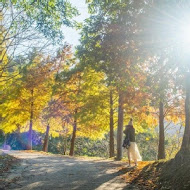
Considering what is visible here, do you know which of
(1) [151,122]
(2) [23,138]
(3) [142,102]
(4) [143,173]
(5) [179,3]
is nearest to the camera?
(5) [179,3]

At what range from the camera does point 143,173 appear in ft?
29.2

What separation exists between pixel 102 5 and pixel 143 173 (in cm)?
642

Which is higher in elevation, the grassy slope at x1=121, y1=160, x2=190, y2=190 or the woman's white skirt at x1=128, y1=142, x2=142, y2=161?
the woman's white skirt at x1=128, y1=142, x2=142, y2=161

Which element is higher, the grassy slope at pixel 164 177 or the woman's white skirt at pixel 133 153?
the woman's white skirt at pixel 133 153

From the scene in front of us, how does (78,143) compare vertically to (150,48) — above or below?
below

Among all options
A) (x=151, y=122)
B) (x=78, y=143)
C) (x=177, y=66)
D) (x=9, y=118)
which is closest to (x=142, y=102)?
(x=151, y=122)

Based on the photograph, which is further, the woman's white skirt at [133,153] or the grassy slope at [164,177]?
the woman's white skirt at [133,153]

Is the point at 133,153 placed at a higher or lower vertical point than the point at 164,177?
higher

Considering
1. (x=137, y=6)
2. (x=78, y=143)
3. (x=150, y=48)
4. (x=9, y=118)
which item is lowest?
(x=78, y=143)

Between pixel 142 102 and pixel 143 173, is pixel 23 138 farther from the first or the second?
pixel 143 173

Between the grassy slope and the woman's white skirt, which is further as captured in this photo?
the woman's white skirt

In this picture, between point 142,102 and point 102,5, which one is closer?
point 102,5

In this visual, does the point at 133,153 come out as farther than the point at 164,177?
Yes

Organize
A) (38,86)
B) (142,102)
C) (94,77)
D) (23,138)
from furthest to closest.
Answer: (23,138) → (38,86) → (94,77) → (142,102)
